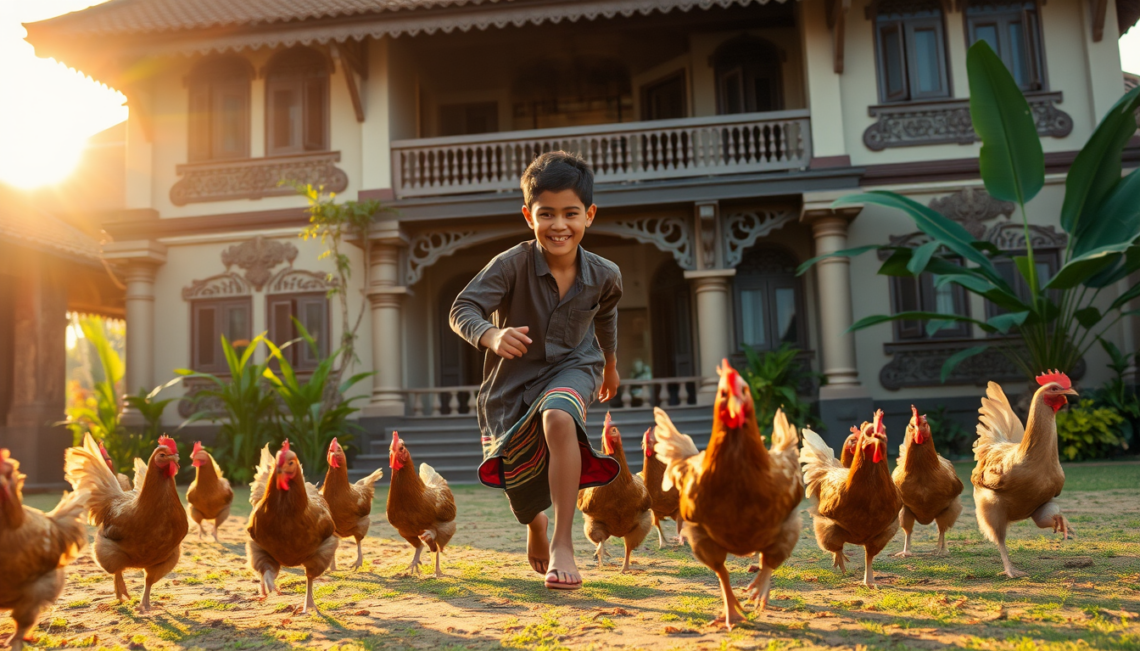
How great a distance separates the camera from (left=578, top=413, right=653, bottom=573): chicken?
4910 millimetres

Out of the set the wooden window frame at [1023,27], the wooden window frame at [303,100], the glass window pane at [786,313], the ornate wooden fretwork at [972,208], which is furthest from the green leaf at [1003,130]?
the wooden window frame at [303,100]

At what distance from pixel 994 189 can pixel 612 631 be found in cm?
992

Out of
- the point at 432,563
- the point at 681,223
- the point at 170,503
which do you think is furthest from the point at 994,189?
the point at 170,503

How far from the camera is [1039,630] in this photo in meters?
2.90

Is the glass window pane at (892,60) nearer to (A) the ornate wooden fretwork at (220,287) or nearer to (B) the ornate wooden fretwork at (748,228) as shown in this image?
(B) the ornate wooden fretwork at (748,228)

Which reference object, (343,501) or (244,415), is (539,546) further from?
(244,415)

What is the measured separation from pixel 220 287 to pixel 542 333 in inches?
460

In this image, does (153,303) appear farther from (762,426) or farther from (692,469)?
(692,469)

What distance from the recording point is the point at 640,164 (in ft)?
42.9

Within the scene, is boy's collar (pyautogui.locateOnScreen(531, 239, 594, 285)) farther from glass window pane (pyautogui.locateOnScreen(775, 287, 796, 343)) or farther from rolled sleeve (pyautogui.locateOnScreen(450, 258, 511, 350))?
glass window pane (pyautogui.locateOnScreen(775, 287, 796, 343))

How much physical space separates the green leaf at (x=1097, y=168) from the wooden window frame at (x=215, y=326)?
494 inches

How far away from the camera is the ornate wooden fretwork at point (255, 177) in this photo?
45.6 ft

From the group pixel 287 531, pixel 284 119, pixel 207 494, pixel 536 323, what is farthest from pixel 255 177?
pixel 536 323

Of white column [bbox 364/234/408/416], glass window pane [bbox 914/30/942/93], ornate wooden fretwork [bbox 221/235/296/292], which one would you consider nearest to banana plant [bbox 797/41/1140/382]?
glass window pane [bbox 914/30/942/93]
